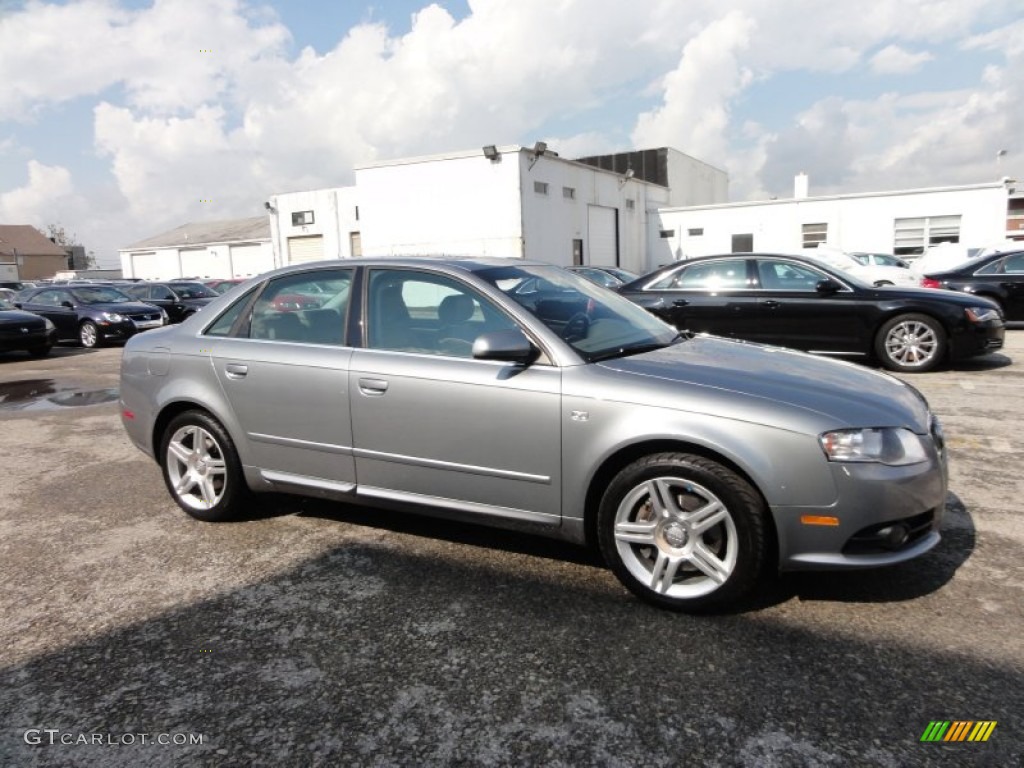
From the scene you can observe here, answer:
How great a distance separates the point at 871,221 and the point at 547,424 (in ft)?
104

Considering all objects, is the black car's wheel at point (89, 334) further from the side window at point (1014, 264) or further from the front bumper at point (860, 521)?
the side window at point (1014, 264)

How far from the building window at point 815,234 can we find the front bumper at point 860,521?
3143 cm

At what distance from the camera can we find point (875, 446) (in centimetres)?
281

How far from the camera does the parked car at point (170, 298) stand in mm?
19391

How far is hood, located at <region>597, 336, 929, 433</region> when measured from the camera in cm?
284

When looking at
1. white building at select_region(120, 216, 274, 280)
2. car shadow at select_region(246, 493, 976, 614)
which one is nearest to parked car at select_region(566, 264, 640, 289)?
car shadow at select_region(246, 493, 976, 614)

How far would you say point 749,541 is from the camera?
2.82 metres

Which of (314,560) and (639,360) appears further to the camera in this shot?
(314,560)

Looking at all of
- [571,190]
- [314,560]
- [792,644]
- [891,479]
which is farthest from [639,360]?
[571,190]

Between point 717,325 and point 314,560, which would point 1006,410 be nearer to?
point 717,325

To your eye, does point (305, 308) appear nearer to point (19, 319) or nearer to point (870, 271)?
point (19, 319)

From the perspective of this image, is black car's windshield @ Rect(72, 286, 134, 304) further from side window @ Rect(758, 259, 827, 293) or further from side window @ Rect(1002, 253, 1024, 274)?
side window @ Rect(1002, 253, 1024, 274)

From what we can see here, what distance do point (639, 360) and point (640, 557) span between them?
0.90 meters

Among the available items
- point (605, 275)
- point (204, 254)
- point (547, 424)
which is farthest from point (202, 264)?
point (547, 424)
